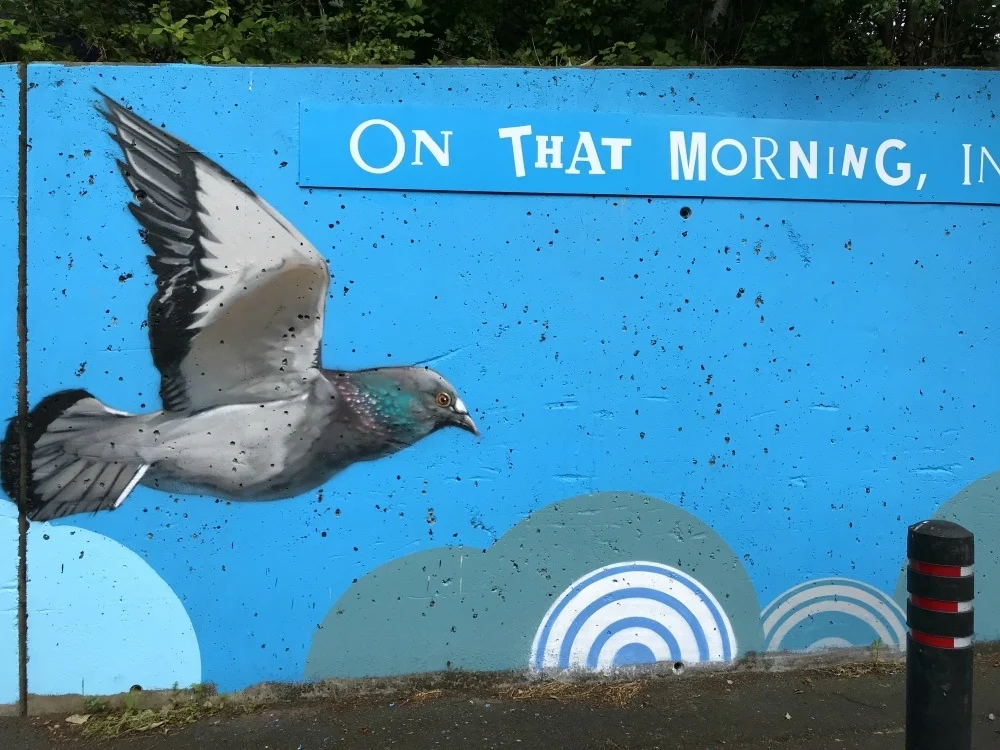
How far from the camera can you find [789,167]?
339 cm

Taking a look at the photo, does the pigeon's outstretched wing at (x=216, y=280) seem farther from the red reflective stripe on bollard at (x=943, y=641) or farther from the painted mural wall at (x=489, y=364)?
the red reflective stripe on bollard at (x=943, y=641)

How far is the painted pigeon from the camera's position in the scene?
3111mm

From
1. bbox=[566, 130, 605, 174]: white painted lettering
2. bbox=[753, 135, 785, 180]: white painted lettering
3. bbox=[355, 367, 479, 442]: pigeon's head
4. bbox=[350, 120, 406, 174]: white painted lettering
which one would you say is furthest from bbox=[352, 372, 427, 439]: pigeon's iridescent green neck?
bbox=[753, 135, 785, 180]: white painted lettering

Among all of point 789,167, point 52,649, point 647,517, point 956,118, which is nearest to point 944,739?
point 647,517

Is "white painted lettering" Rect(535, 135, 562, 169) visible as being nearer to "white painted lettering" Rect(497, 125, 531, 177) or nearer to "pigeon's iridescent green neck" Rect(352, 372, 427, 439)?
"white painted lettering" Rect(497, 125, 531, 177)

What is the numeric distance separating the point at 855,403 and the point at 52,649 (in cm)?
388

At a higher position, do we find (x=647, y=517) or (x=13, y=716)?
(x=647, y=517)

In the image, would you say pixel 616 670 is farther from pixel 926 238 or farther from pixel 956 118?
pixel 956 118

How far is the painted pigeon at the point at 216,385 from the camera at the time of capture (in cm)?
311

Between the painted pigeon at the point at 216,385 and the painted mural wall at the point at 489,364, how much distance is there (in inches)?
0.6

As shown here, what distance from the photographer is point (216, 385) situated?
3.17 m

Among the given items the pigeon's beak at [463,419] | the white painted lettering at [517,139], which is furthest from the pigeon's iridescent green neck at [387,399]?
the white painted lettering at [517,139]

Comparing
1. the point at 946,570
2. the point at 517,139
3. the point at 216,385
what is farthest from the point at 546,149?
the point at 946,570

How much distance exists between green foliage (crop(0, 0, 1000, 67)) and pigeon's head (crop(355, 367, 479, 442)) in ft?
5.03
